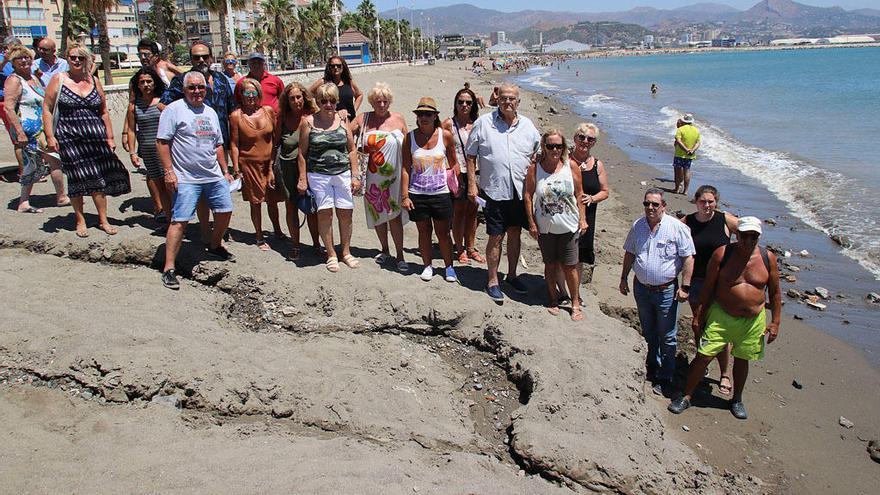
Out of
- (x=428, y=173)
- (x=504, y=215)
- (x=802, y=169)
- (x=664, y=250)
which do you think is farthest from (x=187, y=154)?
(x=802, y=169)

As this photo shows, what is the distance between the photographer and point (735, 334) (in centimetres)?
481

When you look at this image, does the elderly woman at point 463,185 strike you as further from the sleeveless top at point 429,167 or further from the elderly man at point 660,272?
the elderly man at point 660,272

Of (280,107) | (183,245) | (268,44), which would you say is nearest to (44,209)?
(183,245)

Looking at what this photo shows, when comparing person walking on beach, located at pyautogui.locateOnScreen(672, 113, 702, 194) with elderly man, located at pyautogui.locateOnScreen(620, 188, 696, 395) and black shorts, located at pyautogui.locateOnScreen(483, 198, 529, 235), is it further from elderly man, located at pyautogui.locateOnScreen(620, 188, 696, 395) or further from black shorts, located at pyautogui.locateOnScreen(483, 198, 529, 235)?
elderly man, located at pyautogui.locateOnScreen(620, 188, 696, 395)

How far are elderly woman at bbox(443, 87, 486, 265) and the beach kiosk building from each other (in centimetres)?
7559

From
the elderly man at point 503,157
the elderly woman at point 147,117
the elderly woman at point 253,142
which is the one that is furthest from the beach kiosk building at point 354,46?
the elderly man at point 503,157

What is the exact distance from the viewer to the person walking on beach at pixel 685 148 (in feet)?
38.6

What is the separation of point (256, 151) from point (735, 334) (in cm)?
456

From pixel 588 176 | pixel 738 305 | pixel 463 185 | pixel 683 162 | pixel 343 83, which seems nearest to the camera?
pixel 738 305

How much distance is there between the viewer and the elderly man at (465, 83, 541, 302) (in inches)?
216

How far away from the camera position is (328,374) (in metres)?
4.46

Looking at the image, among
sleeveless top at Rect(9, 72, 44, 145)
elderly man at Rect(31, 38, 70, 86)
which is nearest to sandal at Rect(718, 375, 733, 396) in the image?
sleeveless top at Rect(9, 72, 44, 145)

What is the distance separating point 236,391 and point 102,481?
1021 mm

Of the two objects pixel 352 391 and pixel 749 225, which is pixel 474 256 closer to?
pixel 352 391
